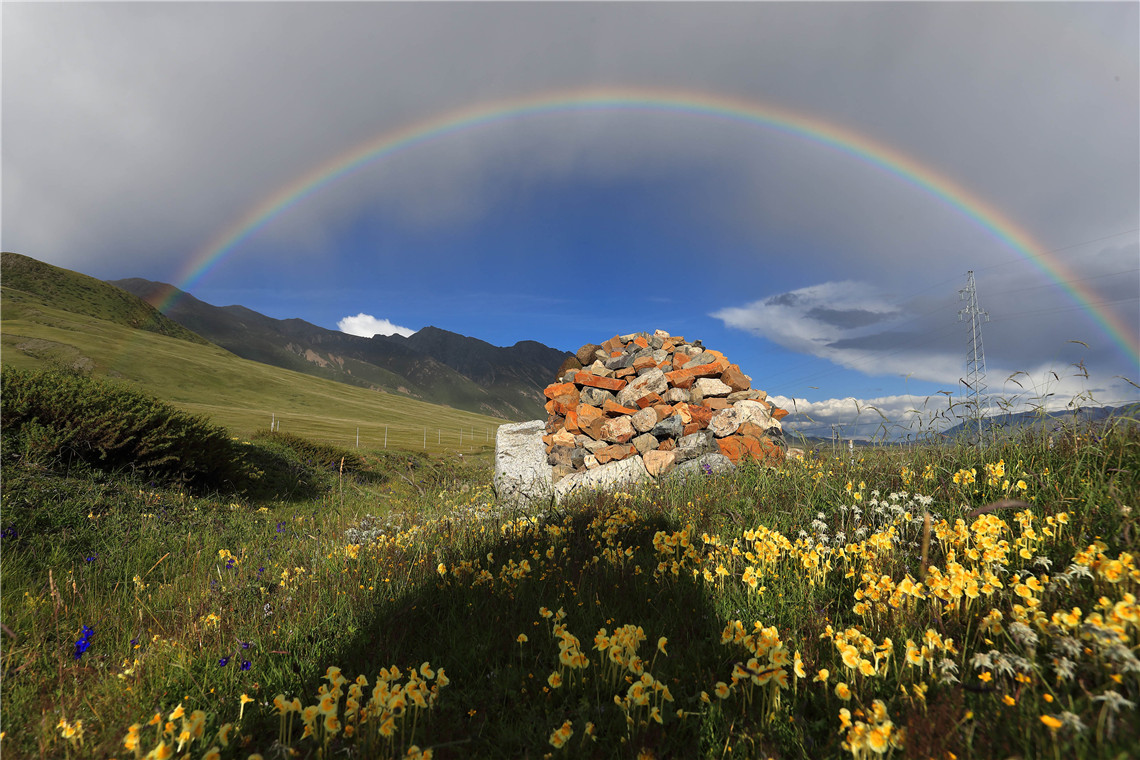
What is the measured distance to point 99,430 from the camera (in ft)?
32.0

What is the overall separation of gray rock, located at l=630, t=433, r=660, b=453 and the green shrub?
33.8ft

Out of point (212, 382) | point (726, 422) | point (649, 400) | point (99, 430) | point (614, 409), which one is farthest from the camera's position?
point (212, 382)

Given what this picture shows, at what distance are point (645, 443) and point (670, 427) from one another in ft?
2.09

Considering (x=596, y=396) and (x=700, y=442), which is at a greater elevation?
(x=596, y=396)

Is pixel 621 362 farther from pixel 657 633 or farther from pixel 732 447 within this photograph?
pixel 657 633

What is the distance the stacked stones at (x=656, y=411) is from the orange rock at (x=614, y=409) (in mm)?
16

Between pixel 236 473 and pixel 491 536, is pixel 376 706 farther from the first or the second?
pixel 236 473

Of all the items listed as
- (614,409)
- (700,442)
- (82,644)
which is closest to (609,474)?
(614,409)

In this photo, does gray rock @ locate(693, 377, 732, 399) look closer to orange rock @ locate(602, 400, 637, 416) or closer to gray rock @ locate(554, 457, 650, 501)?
Answer: orange rock @ locate(602, 400, 637, 416)

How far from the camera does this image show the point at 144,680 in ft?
10.2

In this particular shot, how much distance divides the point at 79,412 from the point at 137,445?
3.92 ft

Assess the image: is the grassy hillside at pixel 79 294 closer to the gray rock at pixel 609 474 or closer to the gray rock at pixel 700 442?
the gray rock at pixel 609 474

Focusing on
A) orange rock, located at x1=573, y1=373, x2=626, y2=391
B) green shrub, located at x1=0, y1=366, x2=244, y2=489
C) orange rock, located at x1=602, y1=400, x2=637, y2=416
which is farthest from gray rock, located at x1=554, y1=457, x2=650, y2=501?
green shrub, located at x1=0, y1=366, x2=244, y2=489


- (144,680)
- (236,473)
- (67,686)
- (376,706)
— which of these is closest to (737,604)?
(376,706)
